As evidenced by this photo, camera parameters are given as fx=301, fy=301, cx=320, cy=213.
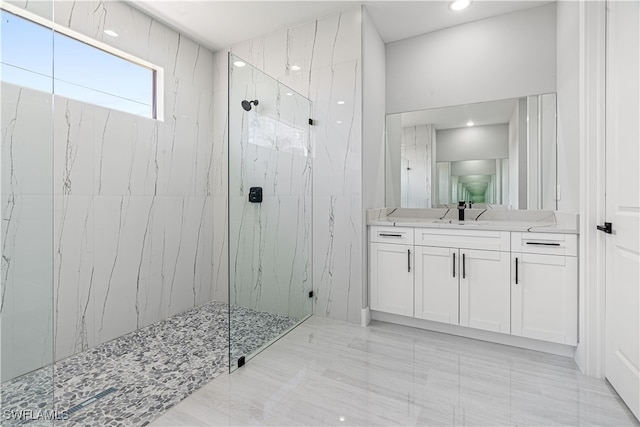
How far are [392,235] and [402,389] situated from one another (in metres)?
1.24

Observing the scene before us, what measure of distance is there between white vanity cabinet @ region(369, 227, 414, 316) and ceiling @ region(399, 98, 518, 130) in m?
1.22

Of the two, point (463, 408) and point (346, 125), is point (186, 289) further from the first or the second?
point (463, 408)

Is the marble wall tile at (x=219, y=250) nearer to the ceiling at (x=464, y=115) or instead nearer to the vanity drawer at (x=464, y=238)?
the vanity drawer at (x=464, y=238)

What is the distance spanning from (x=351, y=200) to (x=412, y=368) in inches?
55.6

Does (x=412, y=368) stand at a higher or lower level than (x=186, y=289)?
lower

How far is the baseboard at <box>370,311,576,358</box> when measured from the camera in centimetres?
215

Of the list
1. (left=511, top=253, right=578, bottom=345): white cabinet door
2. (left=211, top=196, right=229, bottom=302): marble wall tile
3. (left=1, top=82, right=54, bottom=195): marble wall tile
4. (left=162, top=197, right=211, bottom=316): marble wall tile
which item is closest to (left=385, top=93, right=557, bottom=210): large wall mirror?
(left=511, top=253, right=578, bottom=345): white cabinet door

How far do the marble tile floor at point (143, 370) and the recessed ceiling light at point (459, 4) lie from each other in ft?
9.87

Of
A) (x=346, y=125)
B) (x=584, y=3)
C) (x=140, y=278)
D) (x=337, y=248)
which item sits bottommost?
(x=140, y=278)

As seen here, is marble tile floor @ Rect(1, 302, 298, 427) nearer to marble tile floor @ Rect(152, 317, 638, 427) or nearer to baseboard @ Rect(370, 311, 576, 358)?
marble tile floor @ Rect(152, 317, 638, 427)

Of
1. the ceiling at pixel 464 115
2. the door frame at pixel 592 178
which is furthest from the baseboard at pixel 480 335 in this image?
the ceiling at pixel 464 115

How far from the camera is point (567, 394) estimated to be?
5.60 ft

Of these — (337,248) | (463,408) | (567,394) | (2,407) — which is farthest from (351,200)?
(2,407)

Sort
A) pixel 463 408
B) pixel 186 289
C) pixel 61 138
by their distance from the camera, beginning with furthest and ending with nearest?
pixel 186 289 < pixel 61 138 < pixel 463 408
